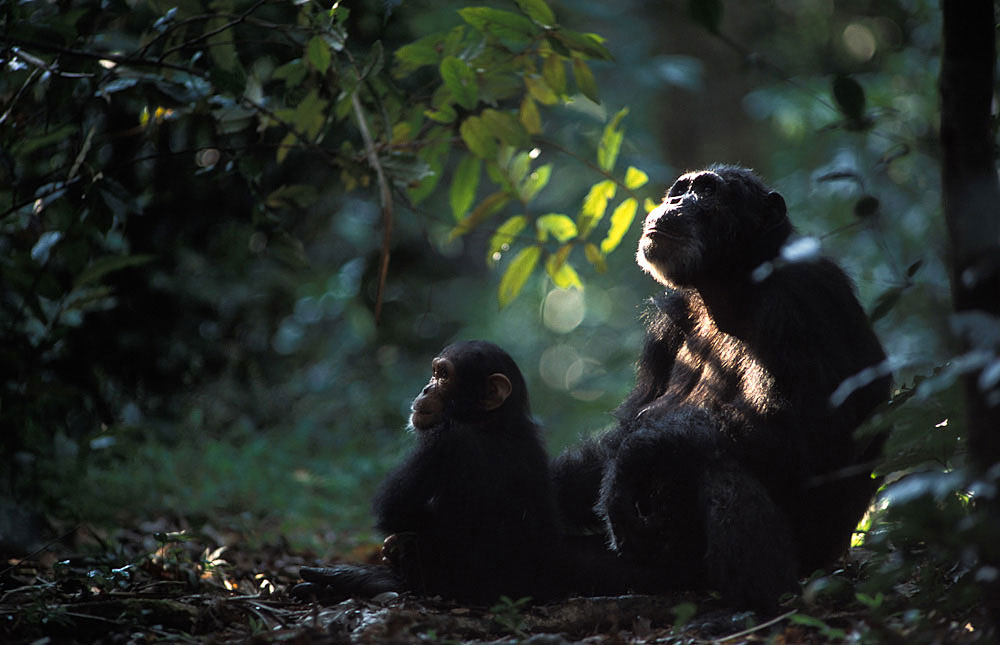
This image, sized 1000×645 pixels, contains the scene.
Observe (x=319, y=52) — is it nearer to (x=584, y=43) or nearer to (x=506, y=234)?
(x=584, y=43)

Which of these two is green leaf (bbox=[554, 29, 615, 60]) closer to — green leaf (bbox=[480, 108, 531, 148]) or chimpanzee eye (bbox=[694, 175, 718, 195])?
green leaf (bbox=[480, 108, 531, 148])

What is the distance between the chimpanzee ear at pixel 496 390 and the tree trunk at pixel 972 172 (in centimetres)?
211

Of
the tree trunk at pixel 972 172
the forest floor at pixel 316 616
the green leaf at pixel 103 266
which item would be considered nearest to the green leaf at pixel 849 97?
the tree trunk at pixel 972 172

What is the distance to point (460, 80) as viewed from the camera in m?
4.18

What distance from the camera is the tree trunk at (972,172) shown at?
230 centimetres

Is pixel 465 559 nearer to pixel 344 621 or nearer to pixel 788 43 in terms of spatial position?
pixel 344 621

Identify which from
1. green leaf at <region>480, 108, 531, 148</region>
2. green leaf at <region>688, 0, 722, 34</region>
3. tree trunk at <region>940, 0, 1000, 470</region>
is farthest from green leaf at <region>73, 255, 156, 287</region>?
tree trunk at <region>940, 0, 1000, 470</region>

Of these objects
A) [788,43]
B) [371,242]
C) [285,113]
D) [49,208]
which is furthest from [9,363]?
[788,43]

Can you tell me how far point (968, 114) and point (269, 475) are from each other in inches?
259

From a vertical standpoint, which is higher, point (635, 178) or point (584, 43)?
point (584, 43)

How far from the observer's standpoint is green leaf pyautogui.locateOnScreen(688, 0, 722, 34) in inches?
129

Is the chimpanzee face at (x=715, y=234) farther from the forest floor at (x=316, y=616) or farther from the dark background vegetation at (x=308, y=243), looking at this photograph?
the forest floor at (x=316, y=616)

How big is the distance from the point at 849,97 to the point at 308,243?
602 centimetres

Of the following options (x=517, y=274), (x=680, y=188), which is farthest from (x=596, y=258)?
(x=680, y=188)
